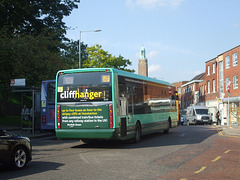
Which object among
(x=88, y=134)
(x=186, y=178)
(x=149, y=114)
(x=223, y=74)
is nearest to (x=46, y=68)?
(x=149, y=114)

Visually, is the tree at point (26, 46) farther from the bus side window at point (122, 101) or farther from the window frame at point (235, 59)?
the window frame at point (235, 59)

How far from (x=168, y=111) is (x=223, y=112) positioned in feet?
100.0

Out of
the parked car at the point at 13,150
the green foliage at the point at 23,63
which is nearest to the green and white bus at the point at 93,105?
the parked car at the point at 13,150

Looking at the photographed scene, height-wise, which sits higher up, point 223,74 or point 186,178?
point 223,74

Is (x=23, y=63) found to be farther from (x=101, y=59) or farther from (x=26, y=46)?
(x=101, y=59)

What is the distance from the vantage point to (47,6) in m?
37.5

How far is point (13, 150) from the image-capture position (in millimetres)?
8297

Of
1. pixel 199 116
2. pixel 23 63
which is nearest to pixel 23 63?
pixel 23 63

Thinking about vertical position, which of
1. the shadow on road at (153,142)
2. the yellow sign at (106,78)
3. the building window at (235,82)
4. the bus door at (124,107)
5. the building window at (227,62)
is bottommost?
the shadow on road at (153,142)

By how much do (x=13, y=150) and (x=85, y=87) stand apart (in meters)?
5.55

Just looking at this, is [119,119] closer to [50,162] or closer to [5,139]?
[50,162]

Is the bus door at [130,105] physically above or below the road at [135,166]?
above

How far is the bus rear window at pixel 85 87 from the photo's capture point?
43.4 ft

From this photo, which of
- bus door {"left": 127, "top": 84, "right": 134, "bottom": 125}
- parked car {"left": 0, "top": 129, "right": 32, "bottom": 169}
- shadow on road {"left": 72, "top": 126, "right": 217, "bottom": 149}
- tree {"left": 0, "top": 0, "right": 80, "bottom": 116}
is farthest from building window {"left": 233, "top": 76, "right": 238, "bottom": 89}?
parked car {"left": 0, "top": 129, "right": 32, "bottom": 169}
